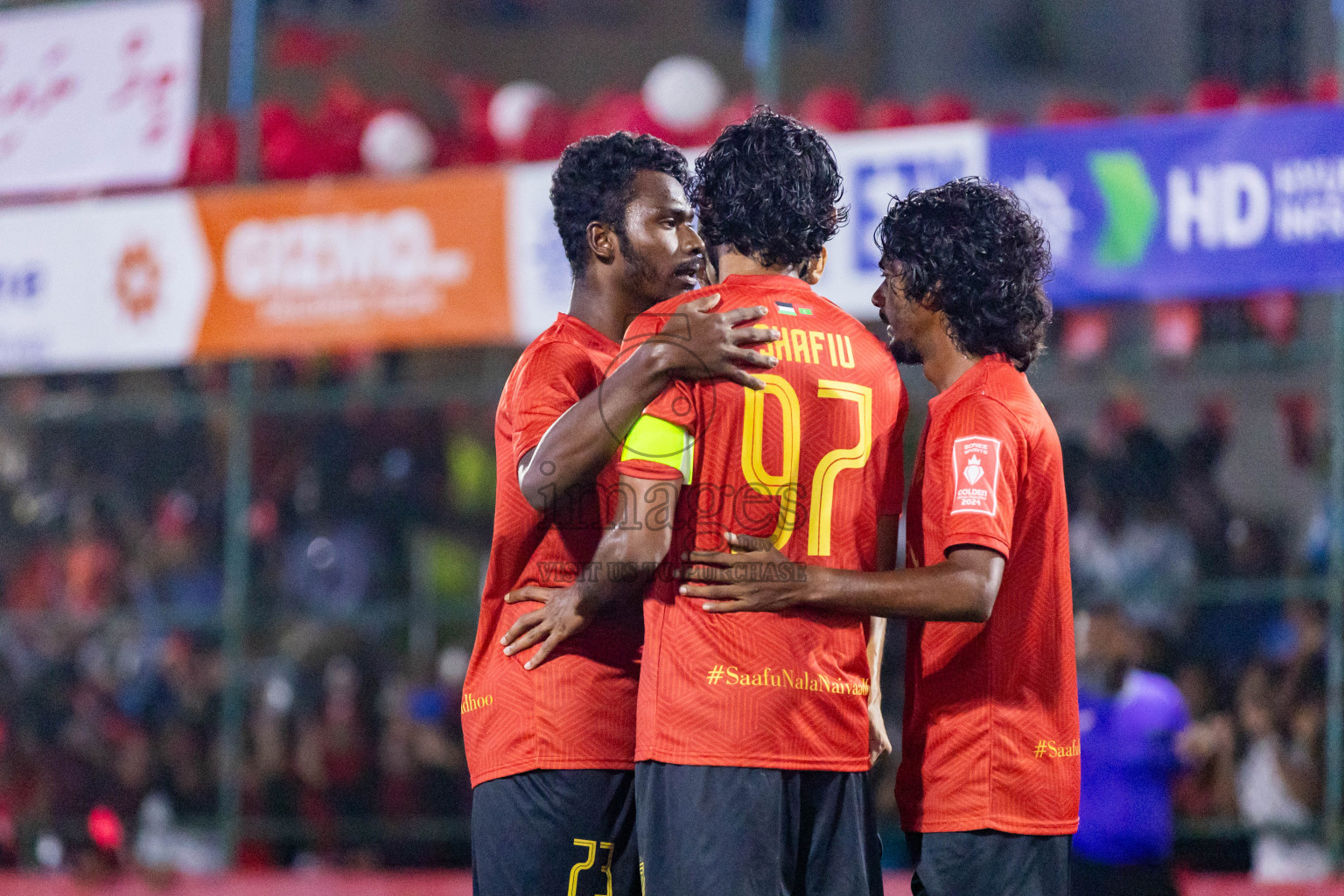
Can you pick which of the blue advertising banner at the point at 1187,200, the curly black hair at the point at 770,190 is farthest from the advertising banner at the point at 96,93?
the curly black hair at the point at 770,190

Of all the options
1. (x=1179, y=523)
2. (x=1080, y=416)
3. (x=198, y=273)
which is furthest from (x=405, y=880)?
(x=1080, y=416)

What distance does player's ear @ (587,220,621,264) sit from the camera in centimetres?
338

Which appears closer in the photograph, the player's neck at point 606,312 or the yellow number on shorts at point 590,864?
the yellow number on shorts at point 590,864

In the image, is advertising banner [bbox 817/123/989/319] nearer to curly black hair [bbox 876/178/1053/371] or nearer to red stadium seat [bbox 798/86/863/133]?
red stadium seat [bbox 798/86/863/133]

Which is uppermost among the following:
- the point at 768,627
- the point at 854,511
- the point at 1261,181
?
the point at 1261,181

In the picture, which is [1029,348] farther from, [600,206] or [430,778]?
[430,778]

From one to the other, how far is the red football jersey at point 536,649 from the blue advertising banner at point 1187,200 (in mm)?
3323

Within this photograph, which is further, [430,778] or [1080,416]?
[1080,416]

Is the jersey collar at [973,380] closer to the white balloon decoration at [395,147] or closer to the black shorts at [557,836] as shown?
the black shorts at [557,836]

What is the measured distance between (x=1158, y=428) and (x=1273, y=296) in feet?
4.17

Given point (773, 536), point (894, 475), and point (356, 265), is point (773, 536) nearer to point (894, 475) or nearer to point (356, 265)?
point (894, 475)

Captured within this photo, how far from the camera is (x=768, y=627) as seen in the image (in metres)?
2.68

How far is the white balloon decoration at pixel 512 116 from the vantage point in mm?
7402

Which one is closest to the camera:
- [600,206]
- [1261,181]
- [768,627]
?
[768,627]
